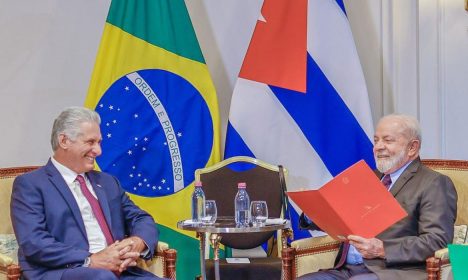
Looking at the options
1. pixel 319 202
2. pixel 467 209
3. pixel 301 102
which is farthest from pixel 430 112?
pixel 319 202

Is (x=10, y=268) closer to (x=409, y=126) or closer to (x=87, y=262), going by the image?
(x=87, y=262)

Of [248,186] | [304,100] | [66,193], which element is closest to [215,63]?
[304,100]

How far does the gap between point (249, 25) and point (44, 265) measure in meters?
2.70

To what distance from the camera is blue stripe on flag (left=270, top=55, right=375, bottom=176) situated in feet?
17.2

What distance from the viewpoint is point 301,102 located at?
5.25 m

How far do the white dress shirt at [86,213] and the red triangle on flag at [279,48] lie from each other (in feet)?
5.63

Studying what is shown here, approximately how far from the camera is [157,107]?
5148mm

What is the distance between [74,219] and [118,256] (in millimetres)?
289

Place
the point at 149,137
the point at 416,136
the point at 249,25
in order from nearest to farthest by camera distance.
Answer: the point at 416,136, the point at 149,137, the point at 249,25

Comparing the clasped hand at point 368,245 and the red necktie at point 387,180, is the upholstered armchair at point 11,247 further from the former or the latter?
the red necktie at point 387,180

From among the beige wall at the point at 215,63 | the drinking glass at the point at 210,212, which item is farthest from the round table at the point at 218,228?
A: the beige wall at the point at 215,63

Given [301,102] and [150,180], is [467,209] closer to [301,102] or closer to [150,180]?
[301,102]

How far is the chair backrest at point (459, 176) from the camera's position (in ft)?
14.2

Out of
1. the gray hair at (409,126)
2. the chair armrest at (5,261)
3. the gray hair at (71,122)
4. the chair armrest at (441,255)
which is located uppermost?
the gray hair at (71,122)
